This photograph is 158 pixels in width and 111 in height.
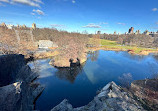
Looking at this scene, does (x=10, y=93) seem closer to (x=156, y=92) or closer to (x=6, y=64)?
(x=6, y=64)

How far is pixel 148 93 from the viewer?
711 inches

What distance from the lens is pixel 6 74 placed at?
44.0 feet

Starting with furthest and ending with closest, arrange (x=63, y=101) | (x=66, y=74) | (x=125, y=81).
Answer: (x=66, y=74)
(x=125, y=81)
(x=63, y=101)

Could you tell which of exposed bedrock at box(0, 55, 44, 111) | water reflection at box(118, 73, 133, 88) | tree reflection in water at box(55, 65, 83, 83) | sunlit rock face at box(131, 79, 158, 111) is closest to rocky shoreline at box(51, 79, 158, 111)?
sunlit rock face at box(131, 79, 158, 111)

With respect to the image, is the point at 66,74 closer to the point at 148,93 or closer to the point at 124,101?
the point at 124,101

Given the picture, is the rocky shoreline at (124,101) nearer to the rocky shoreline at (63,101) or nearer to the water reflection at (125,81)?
the rocky shoreline at (63,101)

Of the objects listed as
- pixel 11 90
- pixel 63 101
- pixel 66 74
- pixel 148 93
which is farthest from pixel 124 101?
pixel 66 74

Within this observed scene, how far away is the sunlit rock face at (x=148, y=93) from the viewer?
52.2 ft

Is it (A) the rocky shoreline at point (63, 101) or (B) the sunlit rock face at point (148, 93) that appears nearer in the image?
(A) the rocky shoreline at point (63, 101)

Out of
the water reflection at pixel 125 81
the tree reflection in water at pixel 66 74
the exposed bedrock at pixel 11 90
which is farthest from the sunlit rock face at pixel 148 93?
the exposed bedrock at pixel 11 90

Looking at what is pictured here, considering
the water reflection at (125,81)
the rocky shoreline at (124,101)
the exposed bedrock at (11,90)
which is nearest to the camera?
the exposed bedrock at (11,90)

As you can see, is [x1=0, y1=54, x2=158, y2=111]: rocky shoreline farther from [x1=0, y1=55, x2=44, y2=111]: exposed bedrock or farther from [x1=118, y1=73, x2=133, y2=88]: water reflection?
[x1=118, y1=73, x2=133, y2=88]: water reflection

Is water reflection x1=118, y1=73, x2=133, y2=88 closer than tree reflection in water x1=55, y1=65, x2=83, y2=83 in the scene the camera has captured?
Yes

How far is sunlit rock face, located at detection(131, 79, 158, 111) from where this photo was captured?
15.9 m
